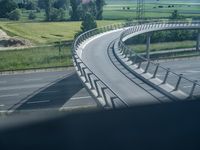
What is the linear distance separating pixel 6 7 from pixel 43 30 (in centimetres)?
693

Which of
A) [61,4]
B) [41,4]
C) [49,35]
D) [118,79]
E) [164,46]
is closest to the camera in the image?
[118,79]

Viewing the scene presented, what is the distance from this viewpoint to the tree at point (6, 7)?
115ft

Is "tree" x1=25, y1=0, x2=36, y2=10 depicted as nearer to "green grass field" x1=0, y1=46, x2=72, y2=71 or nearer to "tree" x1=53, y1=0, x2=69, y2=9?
"tree" x1=53, y1=0, x2=69, y2=9

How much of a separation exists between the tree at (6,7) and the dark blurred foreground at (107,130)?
32977mm

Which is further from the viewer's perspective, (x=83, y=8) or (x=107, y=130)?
(x=83, y=8)

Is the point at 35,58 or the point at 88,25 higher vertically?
the point at 88,25

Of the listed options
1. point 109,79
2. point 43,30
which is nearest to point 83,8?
point 43,30

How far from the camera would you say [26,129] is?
124 inches

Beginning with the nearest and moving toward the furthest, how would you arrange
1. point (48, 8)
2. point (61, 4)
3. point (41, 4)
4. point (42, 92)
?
point (42, 92), point (48, 8), point (61, 4), point (41, 4)

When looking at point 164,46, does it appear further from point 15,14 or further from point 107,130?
point 107,130

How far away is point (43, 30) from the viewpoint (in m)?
30.5

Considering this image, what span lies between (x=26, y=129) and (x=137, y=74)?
612 cm

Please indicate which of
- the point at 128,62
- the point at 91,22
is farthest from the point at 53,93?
the point at 91,22

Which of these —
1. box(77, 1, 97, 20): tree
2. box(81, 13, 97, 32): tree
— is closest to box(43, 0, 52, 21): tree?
box(77, 1, 97, 20): tree
